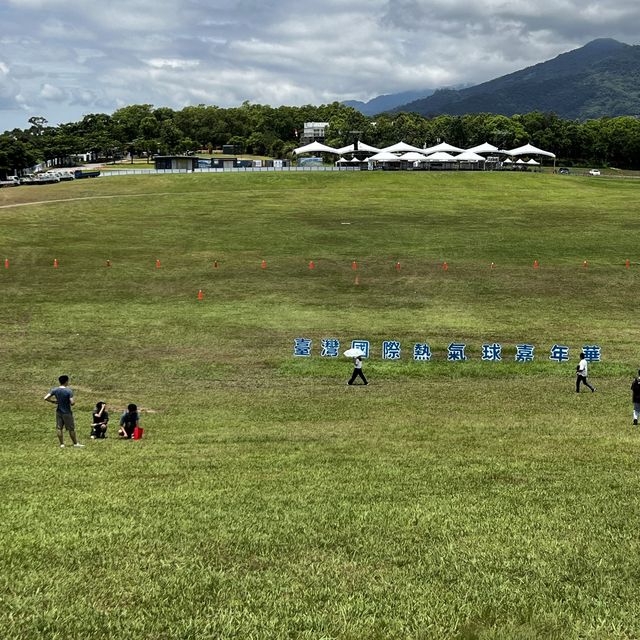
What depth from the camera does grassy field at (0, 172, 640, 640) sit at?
8.48m

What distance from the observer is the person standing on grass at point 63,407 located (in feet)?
59.8

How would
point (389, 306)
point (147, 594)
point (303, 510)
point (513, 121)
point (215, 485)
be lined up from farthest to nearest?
1. point (513, 121)
2. point (389, 306)
3. point (215, 485)
4. point (303, 510)
5. point (147, 594)

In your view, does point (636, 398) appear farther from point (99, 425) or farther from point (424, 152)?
point (424, 152)

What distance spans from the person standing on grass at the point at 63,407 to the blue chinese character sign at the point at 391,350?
Answer: 1736 cm

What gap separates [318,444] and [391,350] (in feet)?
48.7

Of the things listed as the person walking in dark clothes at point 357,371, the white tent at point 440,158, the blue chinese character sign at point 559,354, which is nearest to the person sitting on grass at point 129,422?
the person walking in dark clothes at point 357,371

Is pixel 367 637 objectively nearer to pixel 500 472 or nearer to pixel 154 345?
pixel 500 472

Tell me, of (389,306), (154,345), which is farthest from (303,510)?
(389,306)

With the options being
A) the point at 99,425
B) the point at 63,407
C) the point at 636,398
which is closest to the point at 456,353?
the point at 636,398

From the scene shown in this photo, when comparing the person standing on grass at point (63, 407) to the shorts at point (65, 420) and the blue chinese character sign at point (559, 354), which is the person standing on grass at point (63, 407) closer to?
the shorts at point (65, 420)

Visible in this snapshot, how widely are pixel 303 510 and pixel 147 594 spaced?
13.2 ft

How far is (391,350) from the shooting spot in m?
32.6

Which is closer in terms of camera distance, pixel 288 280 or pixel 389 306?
pixel 389 306

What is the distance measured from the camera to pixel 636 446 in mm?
17484
